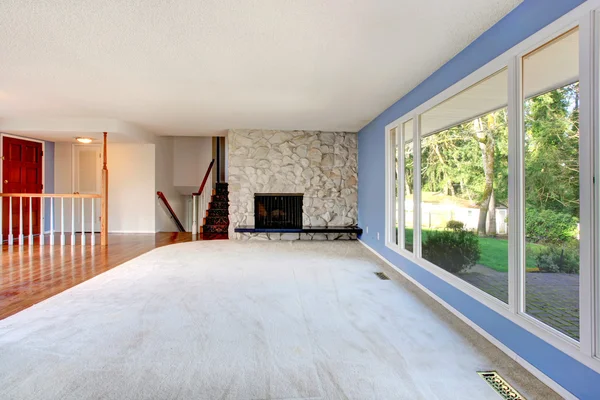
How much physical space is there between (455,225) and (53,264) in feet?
17.5

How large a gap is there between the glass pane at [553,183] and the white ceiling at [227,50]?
547 mm

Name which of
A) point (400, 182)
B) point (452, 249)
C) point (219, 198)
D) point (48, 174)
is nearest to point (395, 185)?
point (400, 182)

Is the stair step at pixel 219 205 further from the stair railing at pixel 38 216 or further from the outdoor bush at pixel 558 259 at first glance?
the outdoor bush at pixel 558 259

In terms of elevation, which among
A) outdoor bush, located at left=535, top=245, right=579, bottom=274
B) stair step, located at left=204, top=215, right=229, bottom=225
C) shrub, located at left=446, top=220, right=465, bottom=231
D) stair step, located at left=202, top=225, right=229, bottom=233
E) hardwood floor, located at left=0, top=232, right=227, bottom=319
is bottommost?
hardwood floor, located at left=0, top=232, right=227, bottom=319

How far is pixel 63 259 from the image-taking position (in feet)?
16.6

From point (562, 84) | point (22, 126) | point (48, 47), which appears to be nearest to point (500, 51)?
point (562, 84)

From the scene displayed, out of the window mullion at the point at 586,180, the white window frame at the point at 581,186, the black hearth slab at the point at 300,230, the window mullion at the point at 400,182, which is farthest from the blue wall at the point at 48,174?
the window mullion at the point at 586,180

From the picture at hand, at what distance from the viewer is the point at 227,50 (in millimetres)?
3061

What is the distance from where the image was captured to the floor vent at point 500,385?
1777 mm

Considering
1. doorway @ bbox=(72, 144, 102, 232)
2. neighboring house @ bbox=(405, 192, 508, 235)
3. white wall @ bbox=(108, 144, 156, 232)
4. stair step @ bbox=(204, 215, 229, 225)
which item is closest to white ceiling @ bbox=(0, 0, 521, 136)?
neighboring house @ bbox=(405, 192, 508, 235)

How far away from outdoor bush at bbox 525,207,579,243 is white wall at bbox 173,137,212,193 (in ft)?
27.9

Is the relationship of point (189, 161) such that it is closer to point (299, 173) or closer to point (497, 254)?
point (299, 173)

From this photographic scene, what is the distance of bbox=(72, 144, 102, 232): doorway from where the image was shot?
812cm

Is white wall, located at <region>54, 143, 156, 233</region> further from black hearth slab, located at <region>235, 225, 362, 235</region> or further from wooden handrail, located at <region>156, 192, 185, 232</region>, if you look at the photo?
black hearth slab, located at <region>235, 225, 362, 235</region>
